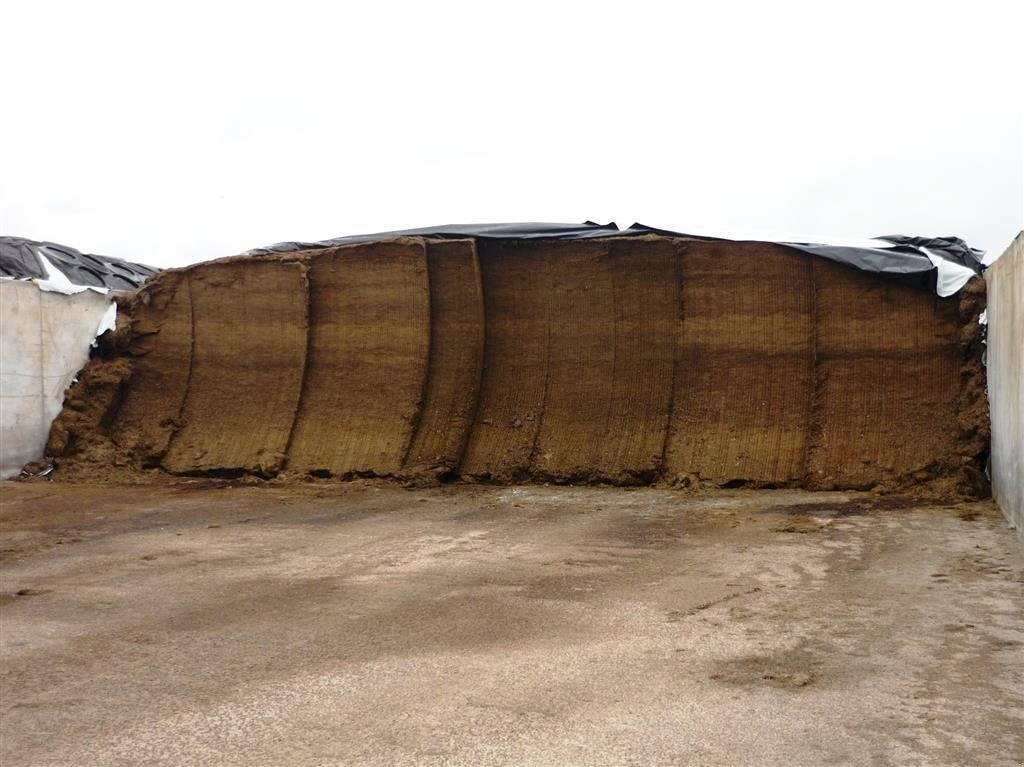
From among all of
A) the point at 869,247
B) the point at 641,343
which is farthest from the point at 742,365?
the point at 869,247

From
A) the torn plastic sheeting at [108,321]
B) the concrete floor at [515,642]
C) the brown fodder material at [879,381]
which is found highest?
the torn plastic sheeting at [108,321]

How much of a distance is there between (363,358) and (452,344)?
92 cm

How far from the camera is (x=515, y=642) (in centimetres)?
395

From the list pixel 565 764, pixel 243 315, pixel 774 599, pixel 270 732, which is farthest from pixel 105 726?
pixel 243 315

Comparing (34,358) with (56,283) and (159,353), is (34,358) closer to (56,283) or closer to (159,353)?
(56,283)

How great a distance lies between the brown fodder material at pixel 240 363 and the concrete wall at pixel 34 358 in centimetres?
118

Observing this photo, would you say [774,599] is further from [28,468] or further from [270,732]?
[28,468]

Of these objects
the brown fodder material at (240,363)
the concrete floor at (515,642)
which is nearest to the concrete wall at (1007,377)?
the concrete floor at (515,642)

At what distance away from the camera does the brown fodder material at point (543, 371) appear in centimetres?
892

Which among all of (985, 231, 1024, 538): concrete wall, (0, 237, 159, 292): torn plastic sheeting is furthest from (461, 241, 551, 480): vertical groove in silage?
(0, 237, 159, 292): torn plastic sheeting

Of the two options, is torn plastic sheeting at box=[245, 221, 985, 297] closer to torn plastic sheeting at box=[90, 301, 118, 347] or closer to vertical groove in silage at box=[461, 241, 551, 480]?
vertical groove in silage at box=[461, 241, 551, 480]

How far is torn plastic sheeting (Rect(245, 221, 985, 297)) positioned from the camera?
8820 mm

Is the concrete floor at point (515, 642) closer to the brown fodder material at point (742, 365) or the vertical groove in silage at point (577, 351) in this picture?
the brown fodder material at point (742, 365)

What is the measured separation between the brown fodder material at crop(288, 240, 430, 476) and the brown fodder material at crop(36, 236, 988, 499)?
21 mm
